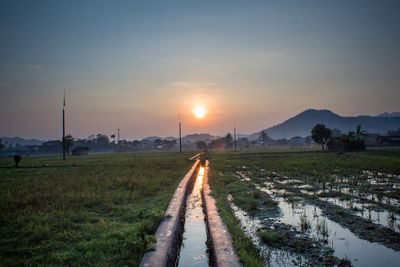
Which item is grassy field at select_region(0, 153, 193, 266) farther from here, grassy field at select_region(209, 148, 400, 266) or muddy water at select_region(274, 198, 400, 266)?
muddy water at select_region(274, 198, 400, 266)

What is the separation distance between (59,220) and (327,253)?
6450 millimetres

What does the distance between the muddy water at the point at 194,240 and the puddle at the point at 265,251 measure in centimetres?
104

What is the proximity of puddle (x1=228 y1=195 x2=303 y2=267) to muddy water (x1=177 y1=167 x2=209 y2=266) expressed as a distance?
3.42 feet

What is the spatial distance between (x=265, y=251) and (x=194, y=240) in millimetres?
1784

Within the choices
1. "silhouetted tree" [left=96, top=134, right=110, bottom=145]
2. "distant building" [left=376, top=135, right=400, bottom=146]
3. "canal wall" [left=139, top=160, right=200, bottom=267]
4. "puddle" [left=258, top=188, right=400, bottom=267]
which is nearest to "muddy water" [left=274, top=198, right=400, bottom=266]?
"puddle" [left=258, top=188, right=400, bottom=267]

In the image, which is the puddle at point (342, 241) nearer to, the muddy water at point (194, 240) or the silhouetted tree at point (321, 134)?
the muddy water at point (194, 240)

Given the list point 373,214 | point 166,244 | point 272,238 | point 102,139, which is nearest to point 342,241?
point 272,238

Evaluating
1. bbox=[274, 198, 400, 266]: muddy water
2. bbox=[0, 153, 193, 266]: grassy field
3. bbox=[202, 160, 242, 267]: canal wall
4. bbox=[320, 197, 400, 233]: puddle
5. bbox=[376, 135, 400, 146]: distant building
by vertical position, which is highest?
bbox=[376, 135, 400, 146]: distant building

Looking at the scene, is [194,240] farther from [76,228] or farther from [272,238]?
[76,228]

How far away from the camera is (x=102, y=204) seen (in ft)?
27.4

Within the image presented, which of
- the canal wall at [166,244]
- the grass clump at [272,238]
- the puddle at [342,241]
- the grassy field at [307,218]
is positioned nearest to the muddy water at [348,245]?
the puddle at [342,241]

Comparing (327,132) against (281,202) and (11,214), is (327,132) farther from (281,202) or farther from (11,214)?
(11,214)

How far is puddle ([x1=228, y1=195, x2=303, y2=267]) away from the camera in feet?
13.8

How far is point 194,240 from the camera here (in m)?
5.72
